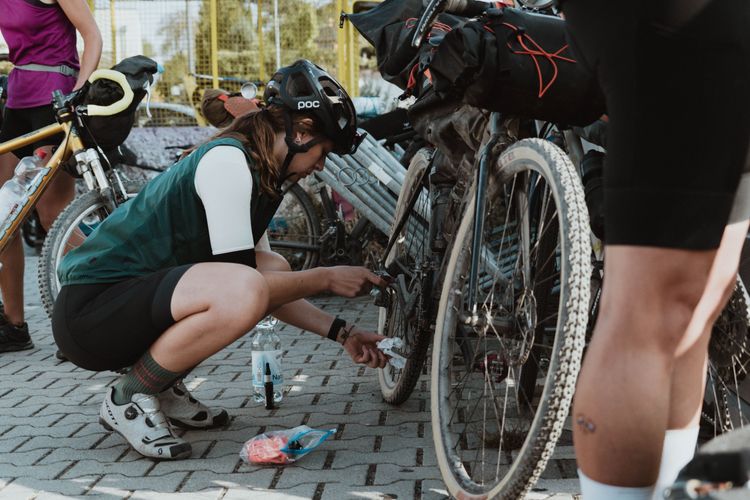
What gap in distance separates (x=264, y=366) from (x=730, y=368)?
208 cm

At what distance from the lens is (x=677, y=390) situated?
1973 millimetres

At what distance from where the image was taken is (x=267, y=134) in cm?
359

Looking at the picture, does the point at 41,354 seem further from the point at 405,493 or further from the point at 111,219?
the point at 405,493

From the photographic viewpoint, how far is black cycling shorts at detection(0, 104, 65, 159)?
5.57m

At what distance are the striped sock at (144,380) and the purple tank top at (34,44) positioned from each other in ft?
8.36

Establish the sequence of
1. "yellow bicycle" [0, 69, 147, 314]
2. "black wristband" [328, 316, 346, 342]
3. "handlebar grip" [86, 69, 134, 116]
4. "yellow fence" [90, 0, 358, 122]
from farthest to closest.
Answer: "yellow fence" [90, 0, 358, 122], "yellow bicycle" [0, 69, 147, 314], "handlebar grip" [86, 69, 134, 116], "black wristband" [328, 316, 346, 342]

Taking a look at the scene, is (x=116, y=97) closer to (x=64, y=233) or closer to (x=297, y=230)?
(x=64, y=233)

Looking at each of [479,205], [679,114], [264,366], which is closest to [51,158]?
[264,366]

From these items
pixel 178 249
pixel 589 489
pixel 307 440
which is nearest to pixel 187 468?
pixel 307 440

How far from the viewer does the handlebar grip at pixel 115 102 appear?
512 centimetres

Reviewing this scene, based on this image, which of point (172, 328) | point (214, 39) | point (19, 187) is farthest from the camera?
point (214, 39)

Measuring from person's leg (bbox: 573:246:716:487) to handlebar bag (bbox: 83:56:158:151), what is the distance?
3852mm

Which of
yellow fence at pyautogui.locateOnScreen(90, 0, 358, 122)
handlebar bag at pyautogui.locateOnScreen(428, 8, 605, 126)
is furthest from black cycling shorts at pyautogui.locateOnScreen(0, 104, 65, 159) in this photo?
yellow fence at pyautogui.locateOnScreen(90, 0, 358, 122)

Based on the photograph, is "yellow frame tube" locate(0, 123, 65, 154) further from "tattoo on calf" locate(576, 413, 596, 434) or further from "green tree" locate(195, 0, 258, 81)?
"green tree" locate(195, 0, 258, 81)
